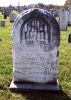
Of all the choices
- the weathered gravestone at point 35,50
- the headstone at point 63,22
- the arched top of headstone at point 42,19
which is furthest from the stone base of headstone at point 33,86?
the headstone at point 63,22

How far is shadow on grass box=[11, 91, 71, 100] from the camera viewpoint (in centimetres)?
650

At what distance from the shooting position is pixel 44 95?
260 inches

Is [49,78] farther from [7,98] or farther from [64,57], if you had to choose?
[64,57]

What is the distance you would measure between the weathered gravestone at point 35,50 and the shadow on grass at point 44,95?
119mm

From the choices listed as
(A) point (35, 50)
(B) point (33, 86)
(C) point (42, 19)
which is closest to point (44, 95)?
(B) point (33, 86)

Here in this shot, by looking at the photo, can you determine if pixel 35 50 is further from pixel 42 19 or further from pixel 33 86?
pixel 33 86

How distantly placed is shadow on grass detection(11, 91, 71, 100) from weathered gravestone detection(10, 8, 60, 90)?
0.12 metres

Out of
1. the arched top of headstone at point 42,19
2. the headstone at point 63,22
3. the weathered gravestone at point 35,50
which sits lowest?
the headstone at point 63,22

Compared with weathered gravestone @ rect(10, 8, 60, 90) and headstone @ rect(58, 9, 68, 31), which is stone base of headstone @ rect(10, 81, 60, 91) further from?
headstone @ rect(58, 9, 68, 31)

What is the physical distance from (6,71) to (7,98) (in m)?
1.93

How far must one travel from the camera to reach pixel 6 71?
8.29m

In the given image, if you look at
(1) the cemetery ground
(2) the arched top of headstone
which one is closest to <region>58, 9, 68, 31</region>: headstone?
(1) the cemetery ground

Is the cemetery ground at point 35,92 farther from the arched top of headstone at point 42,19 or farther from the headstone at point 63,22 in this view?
the headstone at point 63,22

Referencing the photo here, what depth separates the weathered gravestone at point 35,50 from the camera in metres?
6.58
